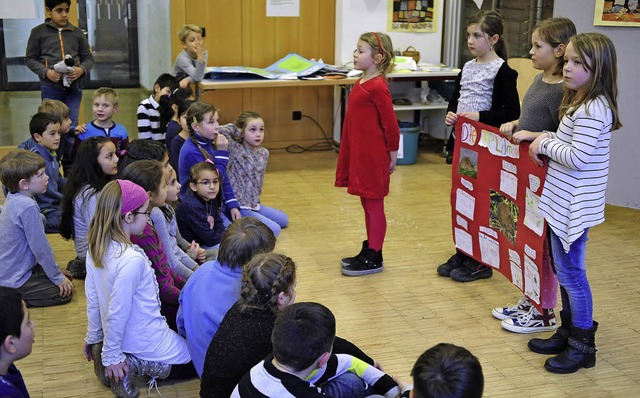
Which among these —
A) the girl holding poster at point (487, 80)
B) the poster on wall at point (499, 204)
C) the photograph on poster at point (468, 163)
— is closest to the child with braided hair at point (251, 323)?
the poster on wall at point (499, 204)

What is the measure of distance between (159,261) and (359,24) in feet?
14.2

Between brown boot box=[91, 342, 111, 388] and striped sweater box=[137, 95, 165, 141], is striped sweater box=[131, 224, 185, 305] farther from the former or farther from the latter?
striped sweater box=[137, 95, 165, 141]

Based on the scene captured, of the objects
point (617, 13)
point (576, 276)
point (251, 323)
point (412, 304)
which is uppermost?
point (617, 13)

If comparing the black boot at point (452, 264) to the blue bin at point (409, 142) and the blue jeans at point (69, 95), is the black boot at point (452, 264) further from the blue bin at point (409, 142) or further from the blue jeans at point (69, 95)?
the blue jeans at point (69, 95)

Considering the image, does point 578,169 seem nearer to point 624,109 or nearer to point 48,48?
point 624,109

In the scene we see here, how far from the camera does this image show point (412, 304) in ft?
13.1

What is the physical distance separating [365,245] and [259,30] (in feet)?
10.5

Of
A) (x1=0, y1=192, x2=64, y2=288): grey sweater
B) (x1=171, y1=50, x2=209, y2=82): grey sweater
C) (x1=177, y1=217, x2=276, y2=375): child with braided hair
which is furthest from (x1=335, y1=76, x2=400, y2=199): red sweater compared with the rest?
(x1=171, y1=50, x2=209, y2=82): grey sweater

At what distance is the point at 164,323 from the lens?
3.13 m

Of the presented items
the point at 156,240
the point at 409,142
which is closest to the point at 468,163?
the point at 156,240

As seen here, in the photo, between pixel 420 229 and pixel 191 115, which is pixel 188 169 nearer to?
pixel 191 115

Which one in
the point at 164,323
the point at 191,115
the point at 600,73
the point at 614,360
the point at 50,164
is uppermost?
the point at 600,73

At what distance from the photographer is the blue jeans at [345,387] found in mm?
2479

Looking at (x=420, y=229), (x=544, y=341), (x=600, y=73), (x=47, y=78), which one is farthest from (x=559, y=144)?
(x=47, y=78)
